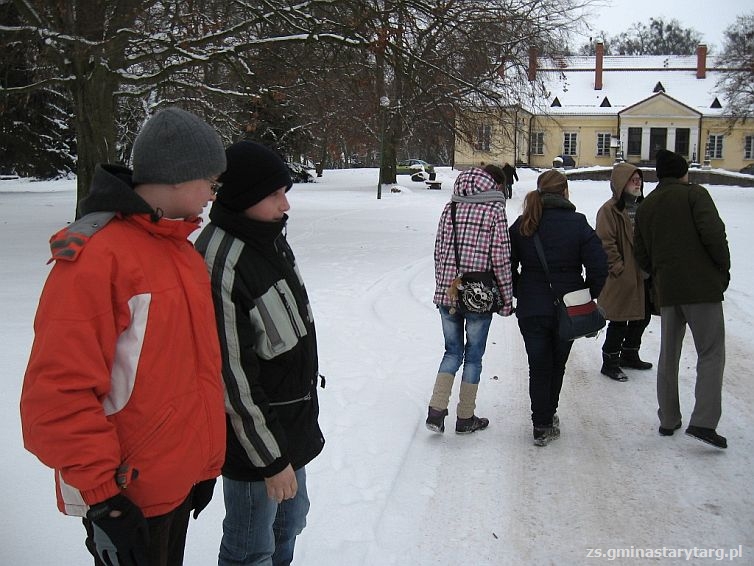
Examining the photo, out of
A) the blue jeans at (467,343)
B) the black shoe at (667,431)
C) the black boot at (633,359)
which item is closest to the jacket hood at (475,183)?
the blue jeans at (467,343)

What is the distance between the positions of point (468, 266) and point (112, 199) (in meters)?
3.28

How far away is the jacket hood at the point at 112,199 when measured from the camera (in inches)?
85.0

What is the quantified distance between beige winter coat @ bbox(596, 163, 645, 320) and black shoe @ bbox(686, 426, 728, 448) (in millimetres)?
1575

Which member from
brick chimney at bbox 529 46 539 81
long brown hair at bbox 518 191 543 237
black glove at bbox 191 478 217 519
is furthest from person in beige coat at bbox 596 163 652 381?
brick chimney at bbox 529 46 539 81

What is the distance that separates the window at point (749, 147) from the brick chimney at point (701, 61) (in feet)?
25.6

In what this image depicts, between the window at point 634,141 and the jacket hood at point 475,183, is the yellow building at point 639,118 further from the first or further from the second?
the jacket hood at point 475,183

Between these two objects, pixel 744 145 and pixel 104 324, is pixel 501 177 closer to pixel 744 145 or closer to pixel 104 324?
pixel 104 324

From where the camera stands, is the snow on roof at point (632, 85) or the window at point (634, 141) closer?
the window at point (634, 141)

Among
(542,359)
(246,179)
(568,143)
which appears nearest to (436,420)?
(542,359)

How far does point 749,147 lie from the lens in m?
62.3

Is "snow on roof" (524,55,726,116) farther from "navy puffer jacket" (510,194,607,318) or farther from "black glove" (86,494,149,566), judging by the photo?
"black glove" (86,494,149,566)

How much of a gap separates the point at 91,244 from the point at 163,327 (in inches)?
12.7

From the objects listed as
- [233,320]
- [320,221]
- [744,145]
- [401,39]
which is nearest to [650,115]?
[744,145]

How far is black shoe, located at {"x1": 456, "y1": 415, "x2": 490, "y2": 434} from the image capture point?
5.37 meters
